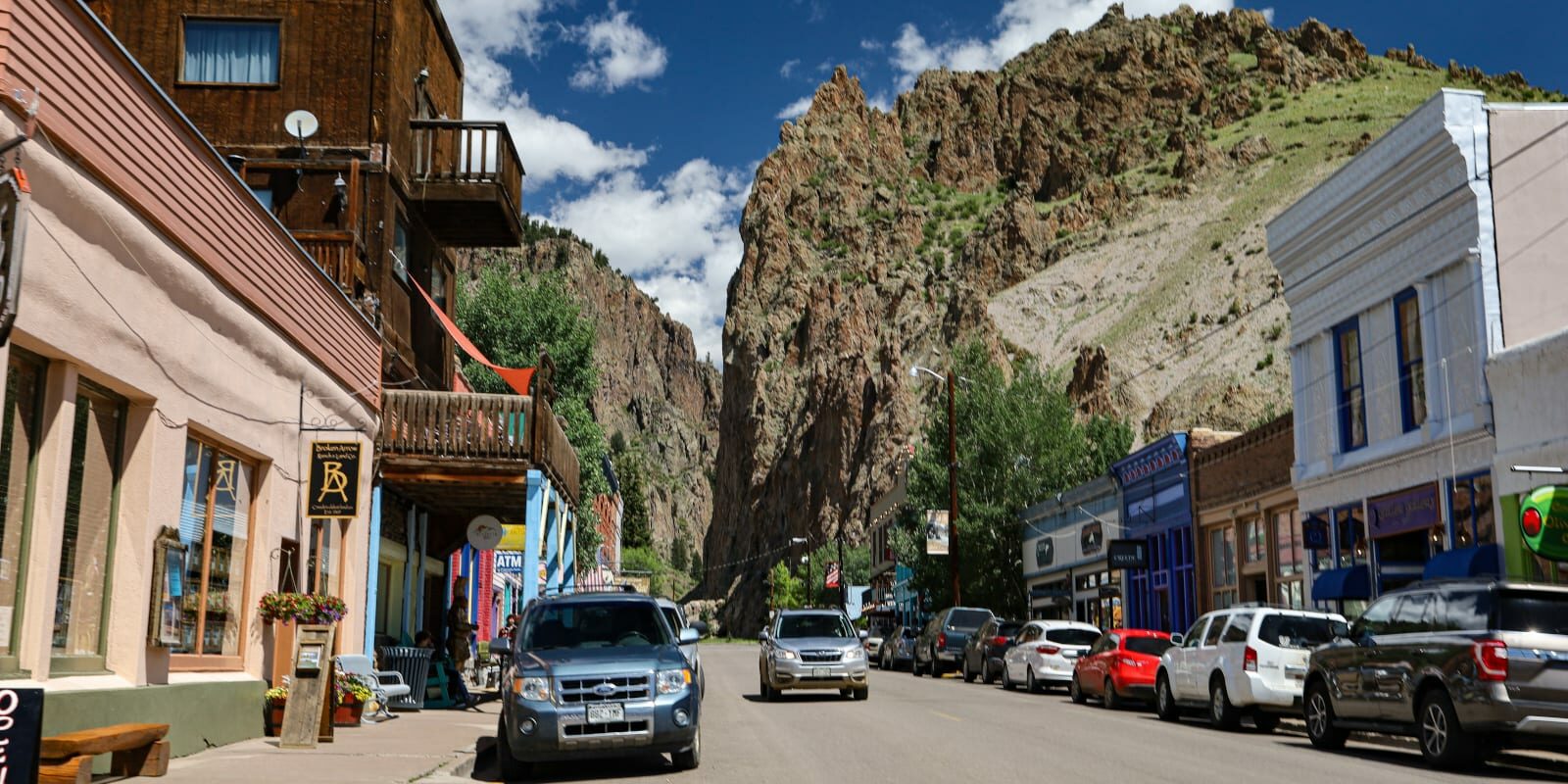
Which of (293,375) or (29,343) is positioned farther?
(293,375)

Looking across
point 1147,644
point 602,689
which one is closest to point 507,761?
point 602,689

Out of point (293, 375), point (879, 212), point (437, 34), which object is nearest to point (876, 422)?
point (879, 212)

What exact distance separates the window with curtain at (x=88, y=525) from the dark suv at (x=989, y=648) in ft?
73.4

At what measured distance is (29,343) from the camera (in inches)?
394

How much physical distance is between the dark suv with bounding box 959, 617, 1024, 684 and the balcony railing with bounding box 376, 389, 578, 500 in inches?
553

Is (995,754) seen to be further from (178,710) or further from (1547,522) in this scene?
(1547,522)

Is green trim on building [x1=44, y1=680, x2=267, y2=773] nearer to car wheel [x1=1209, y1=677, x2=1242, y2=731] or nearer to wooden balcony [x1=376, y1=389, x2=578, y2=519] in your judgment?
wooden balcony [x1=376, y1=389, x2=578, y2=519]

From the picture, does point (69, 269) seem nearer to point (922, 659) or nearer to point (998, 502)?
point (922, 659)

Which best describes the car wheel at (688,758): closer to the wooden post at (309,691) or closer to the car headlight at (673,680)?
the car headlight at (673,680)

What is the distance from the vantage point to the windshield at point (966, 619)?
3694cm

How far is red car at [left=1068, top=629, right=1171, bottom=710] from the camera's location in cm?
2252

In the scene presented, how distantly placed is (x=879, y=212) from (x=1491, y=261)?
131 metres

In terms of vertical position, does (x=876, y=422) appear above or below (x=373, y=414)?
above

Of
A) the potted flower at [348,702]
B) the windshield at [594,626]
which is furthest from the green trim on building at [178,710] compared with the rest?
the windshield at [594,626]
